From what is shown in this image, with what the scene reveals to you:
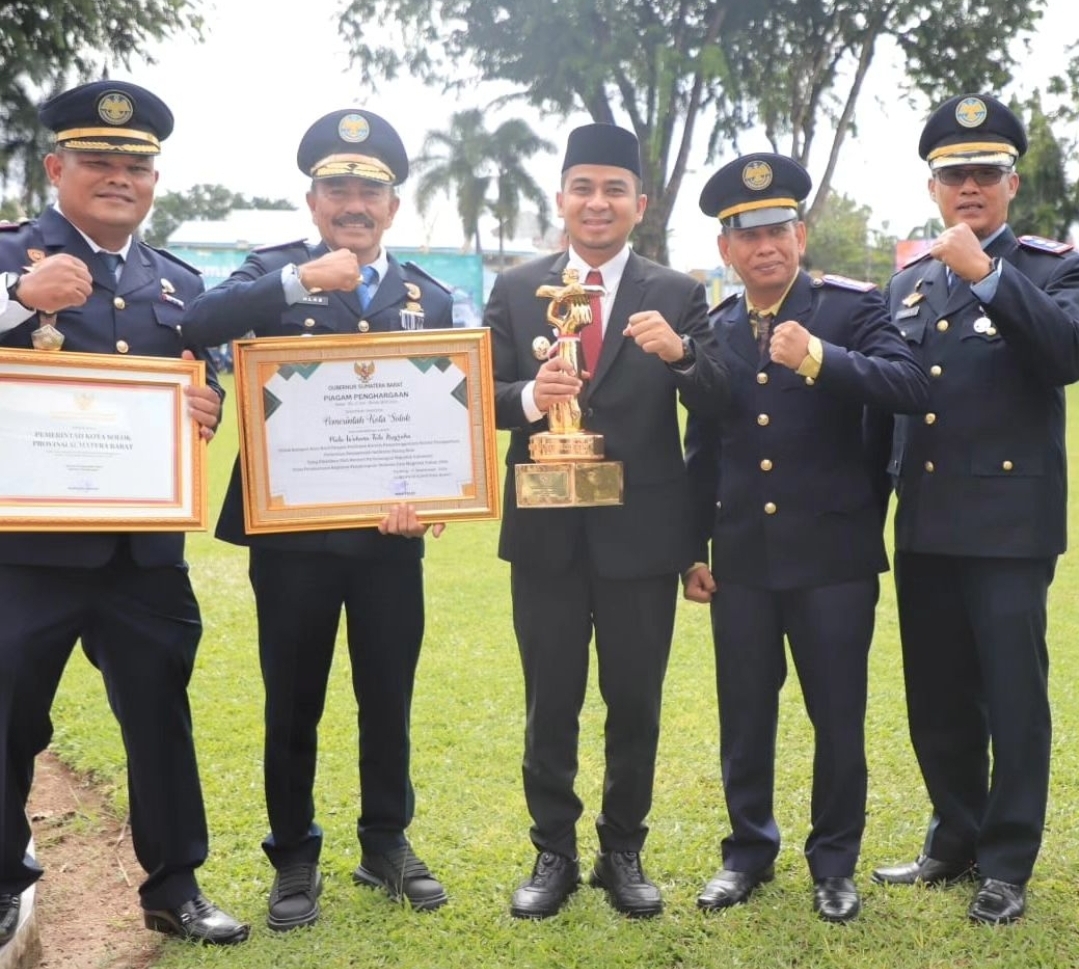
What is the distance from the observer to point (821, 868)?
3877 mm

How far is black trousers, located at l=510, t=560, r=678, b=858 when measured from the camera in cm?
390

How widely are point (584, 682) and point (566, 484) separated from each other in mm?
780

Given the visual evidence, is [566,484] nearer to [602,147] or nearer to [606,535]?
[606,535]

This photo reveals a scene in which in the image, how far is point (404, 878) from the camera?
400 cm

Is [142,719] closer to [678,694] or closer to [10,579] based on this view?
[10,579]

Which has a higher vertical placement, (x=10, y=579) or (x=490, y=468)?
(x=490, y=468)

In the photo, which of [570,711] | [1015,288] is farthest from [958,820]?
[1015,288]

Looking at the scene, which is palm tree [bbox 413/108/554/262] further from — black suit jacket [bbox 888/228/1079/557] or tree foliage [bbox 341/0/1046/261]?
black suit jacket [bbox 888/228/1079/557]

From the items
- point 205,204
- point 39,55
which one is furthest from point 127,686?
point 205,204

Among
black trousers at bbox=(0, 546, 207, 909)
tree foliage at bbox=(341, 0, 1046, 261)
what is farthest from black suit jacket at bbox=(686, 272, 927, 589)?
tree foliage at bbox=(341, 0, 1046, 261)

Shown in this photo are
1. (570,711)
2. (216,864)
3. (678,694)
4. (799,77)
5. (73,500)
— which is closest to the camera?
(73,500)

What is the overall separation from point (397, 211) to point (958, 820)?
2705 mm

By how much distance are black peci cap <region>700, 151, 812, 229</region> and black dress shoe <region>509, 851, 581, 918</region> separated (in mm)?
2116

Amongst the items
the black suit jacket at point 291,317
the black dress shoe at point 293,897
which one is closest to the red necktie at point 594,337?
the black suit jacket at point 291,317
